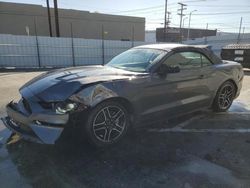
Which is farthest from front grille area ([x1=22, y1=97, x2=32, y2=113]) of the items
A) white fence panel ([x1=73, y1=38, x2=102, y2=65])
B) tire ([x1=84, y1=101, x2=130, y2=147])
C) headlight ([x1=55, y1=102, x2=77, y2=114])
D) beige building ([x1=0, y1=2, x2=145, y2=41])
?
beige building ([x1=0, y1=2, x2=145, y2=41])

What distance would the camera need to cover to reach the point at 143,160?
10.3 ft

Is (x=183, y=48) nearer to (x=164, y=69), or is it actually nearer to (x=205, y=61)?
(x=205, y=61)

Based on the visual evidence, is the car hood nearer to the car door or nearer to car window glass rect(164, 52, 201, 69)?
the car door

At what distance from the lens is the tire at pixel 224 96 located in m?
4.99

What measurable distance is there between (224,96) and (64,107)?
11.8 feet

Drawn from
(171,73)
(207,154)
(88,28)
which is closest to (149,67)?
(171,73)

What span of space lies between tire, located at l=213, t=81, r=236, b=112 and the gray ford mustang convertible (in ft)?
0.61

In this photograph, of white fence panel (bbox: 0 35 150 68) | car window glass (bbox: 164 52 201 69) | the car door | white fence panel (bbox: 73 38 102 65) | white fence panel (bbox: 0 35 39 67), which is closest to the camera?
the car door

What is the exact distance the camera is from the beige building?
996 inches

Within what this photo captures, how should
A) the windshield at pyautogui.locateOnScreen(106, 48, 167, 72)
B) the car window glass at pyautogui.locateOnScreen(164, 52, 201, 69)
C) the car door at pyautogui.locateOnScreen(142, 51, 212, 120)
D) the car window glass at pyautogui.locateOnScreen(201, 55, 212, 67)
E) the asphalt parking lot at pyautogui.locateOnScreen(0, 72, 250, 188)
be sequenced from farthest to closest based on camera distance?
1. the car window glass at pyautogui.locateOnScreen(201, 55, 212, 67)
2. the car window glass at pyautogui.locateOnScreen(164, 52, 201, 69)
3. the windshield at pyautogui.locateOnScreen(106, 48, 167, 72)
4. the car door at pyautogui.locateOnScreen(142, 51, 212, 120)
5. the asphalt parking lot at pyautogui.locateOnScreen(0, 72, 250, 188)

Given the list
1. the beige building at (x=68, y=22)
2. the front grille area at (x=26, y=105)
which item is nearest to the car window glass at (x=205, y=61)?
the front grille area at (x=26, y=105)

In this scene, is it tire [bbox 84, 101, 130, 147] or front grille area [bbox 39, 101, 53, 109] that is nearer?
front grille area [bbox 39, 101, 53, 109]

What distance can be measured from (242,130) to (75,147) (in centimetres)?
294

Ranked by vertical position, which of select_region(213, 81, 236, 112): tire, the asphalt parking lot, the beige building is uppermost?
the beige building
